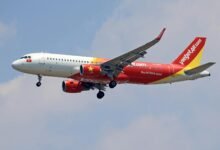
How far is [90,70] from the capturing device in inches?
4289

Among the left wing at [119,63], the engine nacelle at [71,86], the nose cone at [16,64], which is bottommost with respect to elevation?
the engine nacelle at [71,86]

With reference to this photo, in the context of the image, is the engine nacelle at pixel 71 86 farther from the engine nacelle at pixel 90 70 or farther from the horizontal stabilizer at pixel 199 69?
the horizontal stabilizer at pixel 199 69

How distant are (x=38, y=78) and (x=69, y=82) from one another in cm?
716

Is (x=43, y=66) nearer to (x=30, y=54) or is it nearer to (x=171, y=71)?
(x=30, y=54)

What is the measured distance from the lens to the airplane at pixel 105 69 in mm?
108938

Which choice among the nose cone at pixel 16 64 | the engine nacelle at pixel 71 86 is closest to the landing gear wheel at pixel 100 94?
the engine nacelle at pixel 71 86

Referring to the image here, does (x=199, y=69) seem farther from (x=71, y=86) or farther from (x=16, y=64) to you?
(x=16, y=64)

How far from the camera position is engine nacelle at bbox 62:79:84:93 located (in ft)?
379

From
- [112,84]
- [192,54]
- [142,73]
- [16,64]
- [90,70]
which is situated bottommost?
A: [112,84]

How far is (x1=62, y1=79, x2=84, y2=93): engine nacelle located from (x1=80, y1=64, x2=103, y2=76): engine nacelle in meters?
6.96

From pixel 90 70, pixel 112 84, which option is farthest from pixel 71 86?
pixel 90 70

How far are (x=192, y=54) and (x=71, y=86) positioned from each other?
1647 centimetres

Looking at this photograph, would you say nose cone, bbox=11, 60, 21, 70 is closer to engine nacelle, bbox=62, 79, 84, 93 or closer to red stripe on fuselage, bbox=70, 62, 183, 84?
red stripe on fuselage, bbox=70, 62, 183, 84

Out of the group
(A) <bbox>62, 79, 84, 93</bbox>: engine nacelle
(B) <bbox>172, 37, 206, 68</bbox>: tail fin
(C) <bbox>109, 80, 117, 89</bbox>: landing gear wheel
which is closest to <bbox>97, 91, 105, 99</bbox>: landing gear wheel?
(A) <bbox>62, 79, 84, 93</bbox>: engine nacelle
